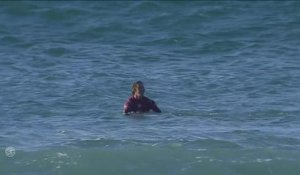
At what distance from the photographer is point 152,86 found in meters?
19.5

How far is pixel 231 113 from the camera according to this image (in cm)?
1706

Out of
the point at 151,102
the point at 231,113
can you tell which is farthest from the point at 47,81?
the point at 231,113

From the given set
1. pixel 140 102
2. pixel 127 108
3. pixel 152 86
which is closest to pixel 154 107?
pixel 140 102

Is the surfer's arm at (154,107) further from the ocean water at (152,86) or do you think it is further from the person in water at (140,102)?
the ocean water at (152,86)

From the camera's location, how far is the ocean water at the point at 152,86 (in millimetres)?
14359

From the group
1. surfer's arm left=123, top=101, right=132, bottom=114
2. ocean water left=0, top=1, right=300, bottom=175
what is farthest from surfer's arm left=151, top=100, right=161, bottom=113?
surfer's arm left=123, top=101, right=132, bottom=114

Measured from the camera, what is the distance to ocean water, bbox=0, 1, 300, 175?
14359 mm

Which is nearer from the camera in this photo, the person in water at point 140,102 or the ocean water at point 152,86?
the ocean water at point 152,86

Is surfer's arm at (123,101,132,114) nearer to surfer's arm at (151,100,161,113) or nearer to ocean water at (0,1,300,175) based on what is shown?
ocean water at (0,1,300,175)

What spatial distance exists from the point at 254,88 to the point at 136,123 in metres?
3.45

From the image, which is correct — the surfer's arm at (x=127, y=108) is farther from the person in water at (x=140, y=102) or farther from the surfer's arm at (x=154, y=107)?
the surfer's arm at (x=154, y=107)

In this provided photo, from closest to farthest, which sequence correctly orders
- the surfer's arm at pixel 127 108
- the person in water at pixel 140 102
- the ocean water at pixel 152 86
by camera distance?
the ocean water at pixel 152 86, the surfer's arm at pixel 127 108, the person in water at pixel 140 102

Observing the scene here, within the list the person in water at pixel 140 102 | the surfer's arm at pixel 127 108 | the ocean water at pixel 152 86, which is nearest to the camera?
the ocean water at pixel 152 86

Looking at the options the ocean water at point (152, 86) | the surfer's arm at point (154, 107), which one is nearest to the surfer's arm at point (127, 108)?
the ocean water at point (152, 86)
